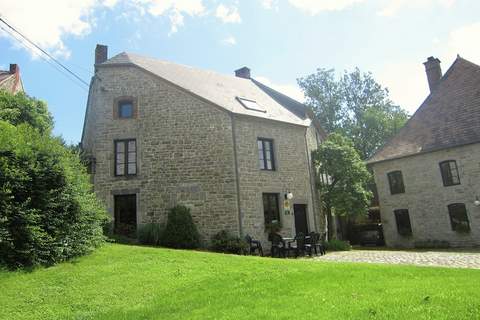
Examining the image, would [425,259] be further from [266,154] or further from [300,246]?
[266,154]

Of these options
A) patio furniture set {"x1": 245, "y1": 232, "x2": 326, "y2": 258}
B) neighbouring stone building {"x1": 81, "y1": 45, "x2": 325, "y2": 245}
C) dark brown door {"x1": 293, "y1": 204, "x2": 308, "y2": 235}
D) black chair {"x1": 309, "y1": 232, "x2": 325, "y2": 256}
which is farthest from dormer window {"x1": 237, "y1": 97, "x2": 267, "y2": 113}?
black chair {"x1": 309, "y1": 232, "x2": 325, "y2": 256}

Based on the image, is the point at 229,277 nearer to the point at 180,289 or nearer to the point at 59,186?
the point at 180,289

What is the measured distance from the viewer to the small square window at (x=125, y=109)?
16.4 metres

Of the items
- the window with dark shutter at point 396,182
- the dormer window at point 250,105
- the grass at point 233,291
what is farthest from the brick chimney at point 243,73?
the grass at point 233,291

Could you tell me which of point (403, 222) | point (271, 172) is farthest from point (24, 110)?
point (403, 222)

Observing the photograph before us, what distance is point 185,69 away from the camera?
20.5m

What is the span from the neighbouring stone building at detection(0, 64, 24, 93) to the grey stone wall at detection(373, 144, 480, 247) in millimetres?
22403

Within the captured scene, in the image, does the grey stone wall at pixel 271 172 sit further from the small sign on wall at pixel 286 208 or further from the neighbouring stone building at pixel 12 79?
the neighbouring stone building at pixel 12 79

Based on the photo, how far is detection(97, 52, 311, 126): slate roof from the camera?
55.0 ft

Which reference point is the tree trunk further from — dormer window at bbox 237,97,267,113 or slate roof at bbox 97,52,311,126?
dormer window at bbox 237,97,267,113

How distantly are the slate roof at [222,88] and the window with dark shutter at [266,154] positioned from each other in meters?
1.13

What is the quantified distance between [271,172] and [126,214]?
6.33m

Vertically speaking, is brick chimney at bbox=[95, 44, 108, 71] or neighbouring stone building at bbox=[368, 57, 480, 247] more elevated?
brick chimney at bbox=[95, 44, 108, 71]

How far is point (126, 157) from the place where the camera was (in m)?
15.9
